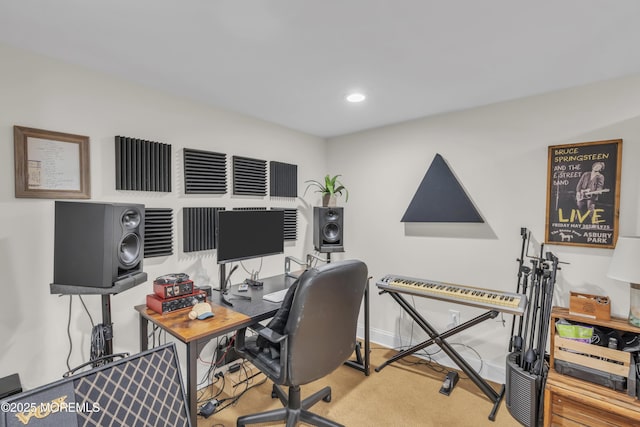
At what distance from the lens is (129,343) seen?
6.75 feet

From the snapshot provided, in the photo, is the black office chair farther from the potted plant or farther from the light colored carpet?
the potted plant

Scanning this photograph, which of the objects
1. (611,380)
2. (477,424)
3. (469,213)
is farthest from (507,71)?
(477,424)

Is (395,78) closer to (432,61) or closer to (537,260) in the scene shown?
(432,61)

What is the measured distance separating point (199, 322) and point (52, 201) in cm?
112

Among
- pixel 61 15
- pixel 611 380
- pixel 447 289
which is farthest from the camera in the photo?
pixel 447 289

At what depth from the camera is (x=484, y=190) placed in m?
2.53

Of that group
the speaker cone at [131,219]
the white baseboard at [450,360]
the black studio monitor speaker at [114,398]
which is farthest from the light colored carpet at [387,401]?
the speaker cone at [131,219]

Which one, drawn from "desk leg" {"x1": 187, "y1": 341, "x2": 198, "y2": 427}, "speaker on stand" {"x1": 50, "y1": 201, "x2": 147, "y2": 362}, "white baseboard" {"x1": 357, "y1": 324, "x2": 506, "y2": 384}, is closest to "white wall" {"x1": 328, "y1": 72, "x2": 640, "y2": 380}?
"white baseboard" {"x1": 357, "y1": 324, "x2": 506, "y2": 384}

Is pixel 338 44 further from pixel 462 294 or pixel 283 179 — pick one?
pixel 462 294

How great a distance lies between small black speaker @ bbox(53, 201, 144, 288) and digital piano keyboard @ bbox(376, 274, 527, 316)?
6.28 ft

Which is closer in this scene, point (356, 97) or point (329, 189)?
point (356, 97)

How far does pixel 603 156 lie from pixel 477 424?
1996 millimetres

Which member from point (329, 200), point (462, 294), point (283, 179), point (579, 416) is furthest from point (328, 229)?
point (579, 416)

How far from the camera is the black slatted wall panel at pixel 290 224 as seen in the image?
10.3 ft
